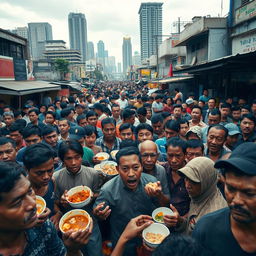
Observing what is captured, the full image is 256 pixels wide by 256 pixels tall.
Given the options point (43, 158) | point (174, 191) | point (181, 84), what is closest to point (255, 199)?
point (174, 191)

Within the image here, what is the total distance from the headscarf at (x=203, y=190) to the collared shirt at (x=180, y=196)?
431 mm

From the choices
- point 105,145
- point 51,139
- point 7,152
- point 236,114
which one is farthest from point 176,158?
point 236,114

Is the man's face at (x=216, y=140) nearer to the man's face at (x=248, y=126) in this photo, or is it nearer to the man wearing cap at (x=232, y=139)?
the man wearing cap at (x=232, y=139)

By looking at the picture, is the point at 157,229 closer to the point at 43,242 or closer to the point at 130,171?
the point at 130,171

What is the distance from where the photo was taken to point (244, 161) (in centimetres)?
164

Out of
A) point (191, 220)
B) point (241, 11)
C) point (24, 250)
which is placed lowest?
point (191, 220)

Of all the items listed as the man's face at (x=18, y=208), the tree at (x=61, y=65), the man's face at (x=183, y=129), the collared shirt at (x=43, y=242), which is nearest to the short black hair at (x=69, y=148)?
the collared shirt at (x=43, y=242)

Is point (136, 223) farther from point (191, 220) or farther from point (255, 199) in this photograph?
point (255, 199)

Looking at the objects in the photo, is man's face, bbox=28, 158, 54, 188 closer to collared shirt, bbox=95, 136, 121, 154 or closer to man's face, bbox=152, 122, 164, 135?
collared shirt, bbox=95, 136, 121, 154

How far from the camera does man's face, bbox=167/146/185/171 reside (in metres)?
3.48

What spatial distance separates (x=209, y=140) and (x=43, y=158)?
3.02 meters

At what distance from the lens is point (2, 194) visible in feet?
5.34

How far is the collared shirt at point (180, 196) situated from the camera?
310 centimetres

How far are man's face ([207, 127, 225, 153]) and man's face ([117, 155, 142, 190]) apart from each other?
191 cm
